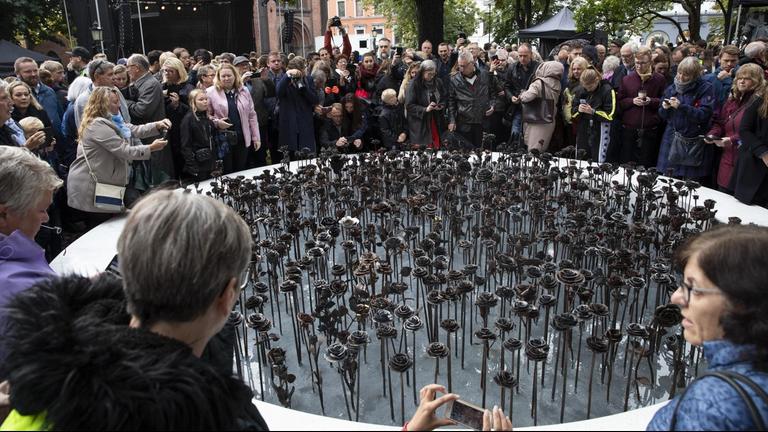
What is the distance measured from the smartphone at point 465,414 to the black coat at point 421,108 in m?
8.37

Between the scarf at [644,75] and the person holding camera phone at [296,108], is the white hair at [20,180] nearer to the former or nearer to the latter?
the person holding camera phone at [296,108]

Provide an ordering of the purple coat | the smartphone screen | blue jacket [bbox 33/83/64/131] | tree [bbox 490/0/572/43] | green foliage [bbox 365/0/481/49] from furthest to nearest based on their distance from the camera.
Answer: green foliage [bbox 365/0/481/49] → tree [bbox 490/0/572/43] → blue jacket [bbox 33/83/64/131] → the purple coat → the smartphone screen

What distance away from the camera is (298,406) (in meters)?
4.05

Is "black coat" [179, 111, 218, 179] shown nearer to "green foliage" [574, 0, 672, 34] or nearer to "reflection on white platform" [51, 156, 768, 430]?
"reflection on white platform" [51, 156, 768, 430]

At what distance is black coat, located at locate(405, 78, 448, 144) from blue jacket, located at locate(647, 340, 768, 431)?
8.78 metres

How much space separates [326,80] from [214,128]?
307cm

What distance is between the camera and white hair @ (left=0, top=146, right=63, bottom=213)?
3.09 m

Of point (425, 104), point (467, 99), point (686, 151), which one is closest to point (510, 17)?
point (467, 99)

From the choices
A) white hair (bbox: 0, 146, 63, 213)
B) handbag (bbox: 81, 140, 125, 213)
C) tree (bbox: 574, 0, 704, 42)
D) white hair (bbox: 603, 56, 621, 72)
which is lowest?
handbag (bbox: 81, 140, 125, 213)

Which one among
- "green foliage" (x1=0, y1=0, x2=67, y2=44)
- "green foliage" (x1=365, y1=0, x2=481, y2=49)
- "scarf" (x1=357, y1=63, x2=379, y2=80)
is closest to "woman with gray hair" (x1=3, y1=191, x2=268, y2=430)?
"scarf" (x1=357, y1=63, x2=379, y2=80)

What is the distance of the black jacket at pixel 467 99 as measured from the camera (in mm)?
10758

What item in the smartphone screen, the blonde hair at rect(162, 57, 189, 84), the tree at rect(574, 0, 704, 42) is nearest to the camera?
the smartphone screen

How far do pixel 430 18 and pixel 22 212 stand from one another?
16771 mm

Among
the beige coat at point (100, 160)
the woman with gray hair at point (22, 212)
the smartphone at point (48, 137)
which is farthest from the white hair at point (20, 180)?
the smartphone at point (48, 137)
